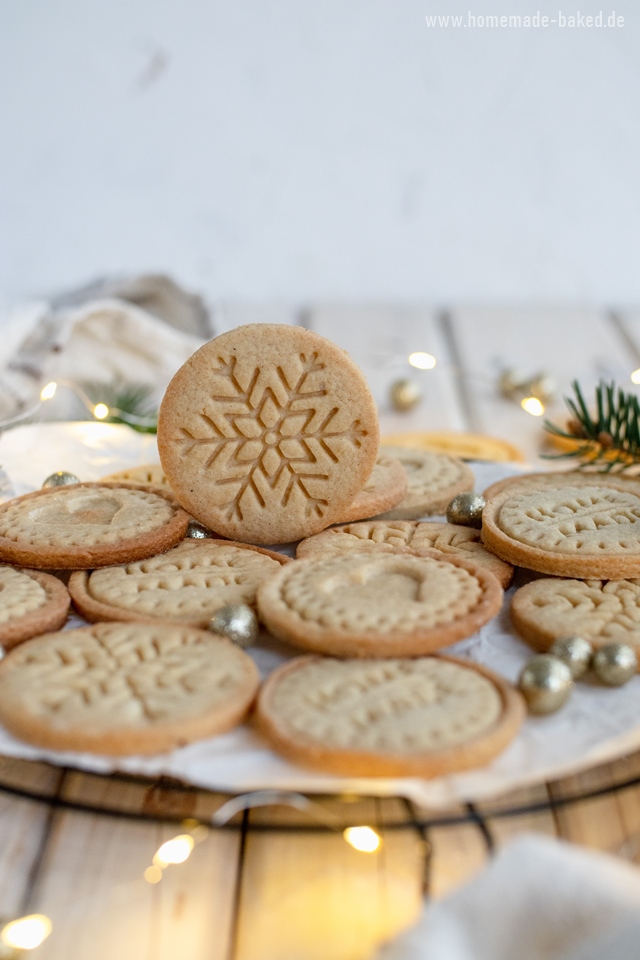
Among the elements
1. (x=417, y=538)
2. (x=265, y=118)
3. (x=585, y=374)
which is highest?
(x=265, y=118)

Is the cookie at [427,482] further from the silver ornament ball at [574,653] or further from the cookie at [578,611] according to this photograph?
the silver ornament ball at [574,653]

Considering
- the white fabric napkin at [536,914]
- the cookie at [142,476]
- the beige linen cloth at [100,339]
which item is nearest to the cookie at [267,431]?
the cookie at [142,476]

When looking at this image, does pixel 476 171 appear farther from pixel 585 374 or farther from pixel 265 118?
pixel 585 374

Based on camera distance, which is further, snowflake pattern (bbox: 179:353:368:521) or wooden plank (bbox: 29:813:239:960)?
snowflake pattern (bbox: 179:353:368:521)

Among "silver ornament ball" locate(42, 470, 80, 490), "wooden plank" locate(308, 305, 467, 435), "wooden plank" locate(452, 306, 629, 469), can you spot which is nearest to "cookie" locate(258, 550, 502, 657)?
"silver ornament ball" locate(42, 470, 80, 490)

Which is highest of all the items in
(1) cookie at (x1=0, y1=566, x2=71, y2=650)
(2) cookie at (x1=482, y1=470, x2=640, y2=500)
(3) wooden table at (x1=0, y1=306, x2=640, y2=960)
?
(1) cookie at (x1=0, y1=566, x2=71, y2=650)

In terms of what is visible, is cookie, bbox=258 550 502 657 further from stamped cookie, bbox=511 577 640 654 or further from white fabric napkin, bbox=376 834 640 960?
white fabric napkin, bbox=376 834 640 960

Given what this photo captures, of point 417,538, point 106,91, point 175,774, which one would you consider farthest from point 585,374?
point 175,774
